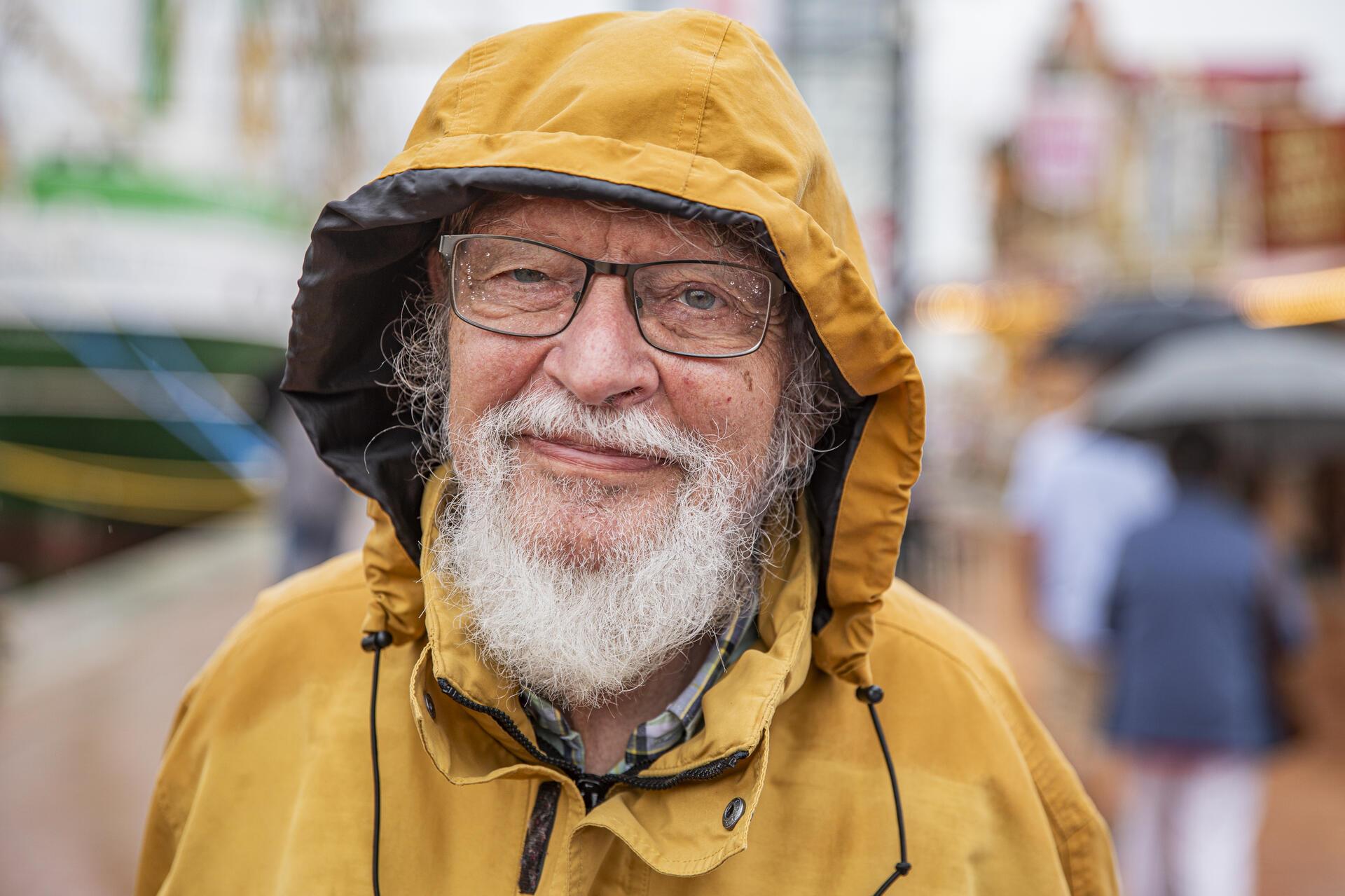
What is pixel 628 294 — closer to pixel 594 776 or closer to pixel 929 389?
pixel 594 776

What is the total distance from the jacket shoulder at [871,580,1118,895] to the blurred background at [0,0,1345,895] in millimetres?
2932

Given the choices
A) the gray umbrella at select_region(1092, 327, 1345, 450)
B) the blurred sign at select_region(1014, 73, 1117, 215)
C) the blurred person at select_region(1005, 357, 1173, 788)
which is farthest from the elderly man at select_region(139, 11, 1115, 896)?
the blurred sign at select_region(1014, 73, 1117, 215)

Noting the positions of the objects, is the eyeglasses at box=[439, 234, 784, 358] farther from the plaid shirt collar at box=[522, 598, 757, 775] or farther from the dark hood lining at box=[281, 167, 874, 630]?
the plaid shirt collar at box=[522, 598, 757, 775]

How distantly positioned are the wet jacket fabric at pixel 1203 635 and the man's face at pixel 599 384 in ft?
11.2

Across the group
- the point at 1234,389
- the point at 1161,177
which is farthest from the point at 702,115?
the point at 1161,177

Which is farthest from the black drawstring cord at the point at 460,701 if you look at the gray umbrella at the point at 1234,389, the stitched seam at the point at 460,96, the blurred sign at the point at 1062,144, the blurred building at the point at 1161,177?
the blurred sign at the point at 1062,144

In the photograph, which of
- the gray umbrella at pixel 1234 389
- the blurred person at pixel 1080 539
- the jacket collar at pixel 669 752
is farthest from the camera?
the blurred person at pixel 1080 539

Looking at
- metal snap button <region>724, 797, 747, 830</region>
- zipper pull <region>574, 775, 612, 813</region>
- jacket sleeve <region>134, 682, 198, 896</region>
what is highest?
metal snap button <region>724, 797, 747, 830</region>

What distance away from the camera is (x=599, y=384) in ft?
4.72

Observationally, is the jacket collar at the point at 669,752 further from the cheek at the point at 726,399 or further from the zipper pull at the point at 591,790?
the cheek at the point at 726,399

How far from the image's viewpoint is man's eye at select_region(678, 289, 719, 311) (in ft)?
5.01

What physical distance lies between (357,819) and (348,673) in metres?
0.25

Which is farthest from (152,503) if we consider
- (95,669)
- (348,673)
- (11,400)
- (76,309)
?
(348,673)

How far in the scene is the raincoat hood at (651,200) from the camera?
139 cm
